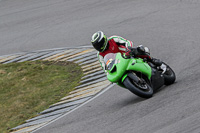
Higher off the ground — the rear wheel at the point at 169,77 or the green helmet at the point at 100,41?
the green helmet at the point at 100,41

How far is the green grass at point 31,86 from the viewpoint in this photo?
1052 centimetres

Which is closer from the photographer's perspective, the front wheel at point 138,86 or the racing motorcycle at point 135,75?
the front wheel at point 138,86

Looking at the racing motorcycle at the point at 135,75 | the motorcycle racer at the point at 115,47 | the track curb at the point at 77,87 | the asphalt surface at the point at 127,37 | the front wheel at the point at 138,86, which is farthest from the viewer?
the track curb at the point at 77,87

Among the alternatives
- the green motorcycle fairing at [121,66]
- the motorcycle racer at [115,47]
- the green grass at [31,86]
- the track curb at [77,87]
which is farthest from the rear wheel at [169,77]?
the green grass at [31,86]

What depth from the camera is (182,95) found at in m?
8.30

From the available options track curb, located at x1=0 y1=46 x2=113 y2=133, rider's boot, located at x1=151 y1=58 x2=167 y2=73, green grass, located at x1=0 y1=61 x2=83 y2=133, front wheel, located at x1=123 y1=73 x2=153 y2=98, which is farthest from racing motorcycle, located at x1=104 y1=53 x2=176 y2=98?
green grass, located at x1=0 y1=61 x2=83 y2=133

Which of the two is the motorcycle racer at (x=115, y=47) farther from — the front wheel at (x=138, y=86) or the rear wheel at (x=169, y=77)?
the front wheel at (x=138, y=86)

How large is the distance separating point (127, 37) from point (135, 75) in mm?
5177

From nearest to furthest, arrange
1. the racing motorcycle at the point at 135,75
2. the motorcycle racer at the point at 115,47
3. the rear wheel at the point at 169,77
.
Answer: the racing motorcycle at the point at 135,75 < the motorcycle racer at the point at 115,47 < the rear wheel at the point at 169,77

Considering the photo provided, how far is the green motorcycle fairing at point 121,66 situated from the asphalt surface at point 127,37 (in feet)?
1.84

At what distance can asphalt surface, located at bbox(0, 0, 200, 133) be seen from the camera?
7699 mm

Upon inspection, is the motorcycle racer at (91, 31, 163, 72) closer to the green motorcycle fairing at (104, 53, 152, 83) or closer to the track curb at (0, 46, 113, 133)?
the green motorcycle fairing at (104, 53, 152, 83)

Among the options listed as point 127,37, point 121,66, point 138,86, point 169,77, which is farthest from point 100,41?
point 127,37

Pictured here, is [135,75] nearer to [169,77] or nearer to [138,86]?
[138,86]
